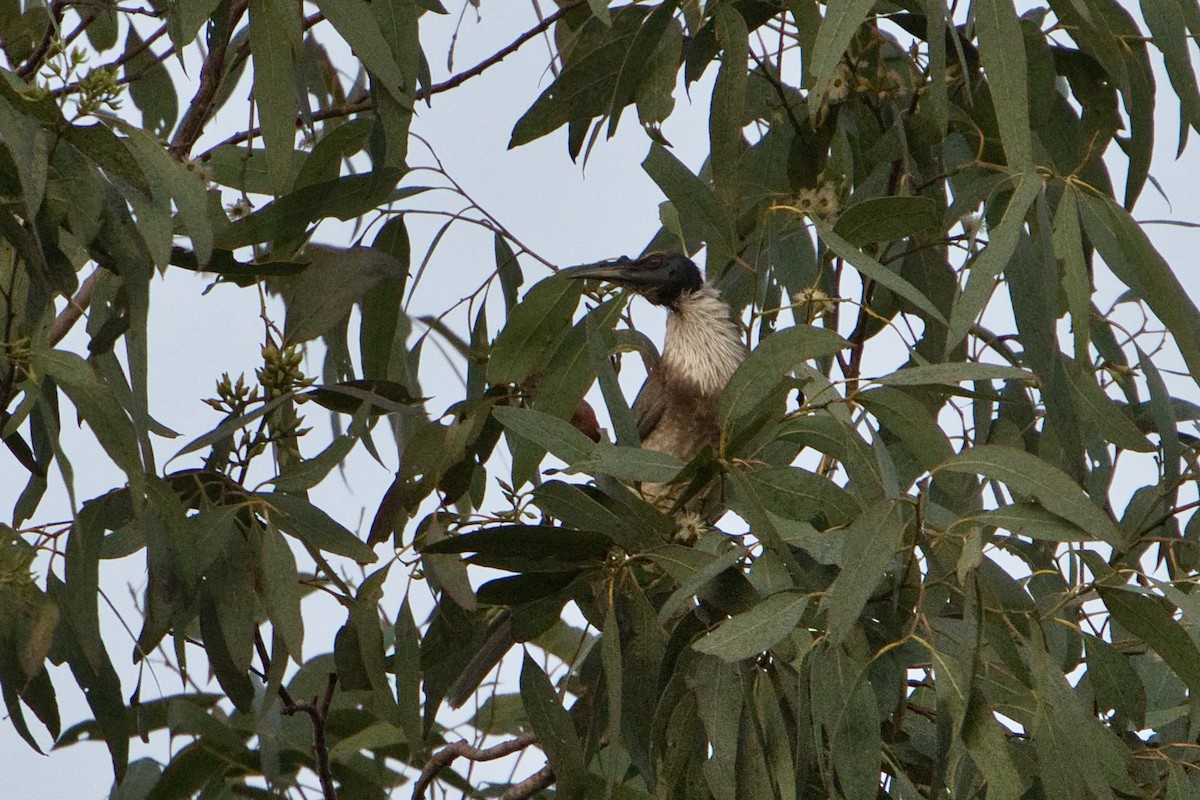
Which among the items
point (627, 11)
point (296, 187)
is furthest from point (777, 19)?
point (296, 187)

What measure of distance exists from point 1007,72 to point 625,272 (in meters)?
1.82

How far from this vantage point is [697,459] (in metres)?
2.01

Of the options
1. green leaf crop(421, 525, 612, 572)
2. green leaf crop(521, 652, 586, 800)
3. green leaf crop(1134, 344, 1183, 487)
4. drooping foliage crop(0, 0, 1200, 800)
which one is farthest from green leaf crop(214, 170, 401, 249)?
green leaf crop(1134, 344, 1183, 487)

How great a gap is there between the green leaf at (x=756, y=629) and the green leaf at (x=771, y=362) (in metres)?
0.25

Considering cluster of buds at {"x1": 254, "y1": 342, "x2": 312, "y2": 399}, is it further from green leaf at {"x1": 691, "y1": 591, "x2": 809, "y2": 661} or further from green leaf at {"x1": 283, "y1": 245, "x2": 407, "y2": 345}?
green leaf at {"x1": 691, "y1": 591, "x2": 809, "y2": 661}

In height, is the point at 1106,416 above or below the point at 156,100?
below

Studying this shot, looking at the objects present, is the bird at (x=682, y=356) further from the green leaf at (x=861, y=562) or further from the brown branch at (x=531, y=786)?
the green leaf at (x=861, y=562)

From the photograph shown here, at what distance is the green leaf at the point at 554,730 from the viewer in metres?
2.25

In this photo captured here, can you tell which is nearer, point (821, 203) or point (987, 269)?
point (987, 269)

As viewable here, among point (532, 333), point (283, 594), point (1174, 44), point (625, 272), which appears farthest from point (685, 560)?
point (625, 272)

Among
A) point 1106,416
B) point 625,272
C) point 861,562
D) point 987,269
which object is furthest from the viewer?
point 625,272

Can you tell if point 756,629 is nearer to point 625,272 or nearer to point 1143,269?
point 1143,269

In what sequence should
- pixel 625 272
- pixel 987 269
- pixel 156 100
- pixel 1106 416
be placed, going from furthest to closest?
pixel 625 272 < pixel 156 100 < pixel 1106 416 < pixel 987 269

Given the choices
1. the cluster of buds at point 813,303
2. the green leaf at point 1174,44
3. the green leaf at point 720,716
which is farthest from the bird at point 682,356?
the green leaf at point 720,716
